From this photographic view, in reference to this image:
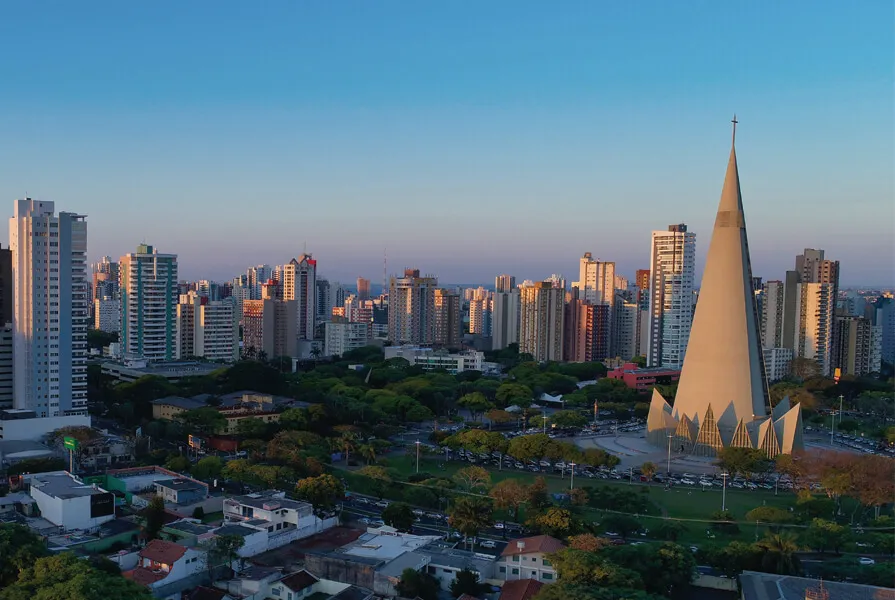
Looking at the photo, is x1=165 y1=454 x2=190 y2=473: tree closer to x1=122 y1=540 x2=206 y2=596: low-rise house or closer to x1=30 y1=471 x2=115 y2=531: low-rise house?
x1=30 y1=471 x2=115 y2=531: low-rise house

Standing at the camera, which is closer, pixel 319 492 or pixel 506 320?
pixel 319 492

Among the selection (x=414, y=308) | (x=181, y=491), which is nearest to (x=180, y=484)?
(x=181, y=491)

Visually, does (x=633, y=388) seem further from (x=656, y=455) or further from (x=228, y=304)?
(x=228, y=304)

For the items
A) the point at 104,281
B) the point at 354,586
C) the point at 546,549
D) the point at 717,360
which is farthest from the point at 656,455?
the point at 104,281

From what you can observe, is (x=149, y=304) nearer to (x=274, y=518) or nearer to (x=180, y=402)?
(x=180, y=402)

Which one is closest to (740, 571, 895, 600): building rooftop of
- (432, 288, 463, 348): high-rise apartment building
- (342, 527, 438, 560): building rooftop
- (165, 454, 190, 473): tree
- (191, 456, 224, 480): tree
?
(342, 527, 438, 560): building rooftop
